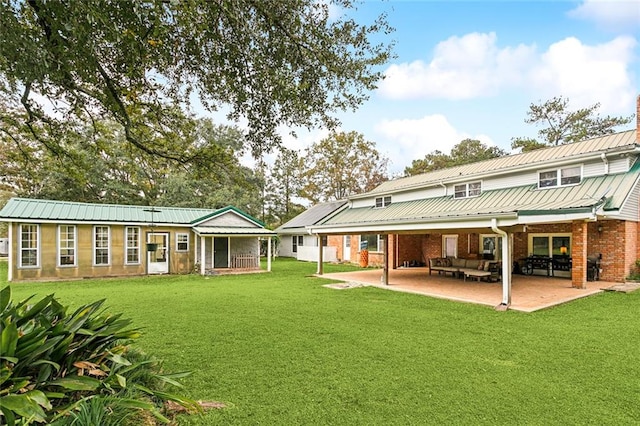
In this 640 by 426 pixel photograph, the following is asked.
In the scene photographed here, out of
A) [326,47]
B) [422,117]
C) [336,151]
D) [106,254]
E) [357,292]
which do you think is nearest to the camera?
[326,47]

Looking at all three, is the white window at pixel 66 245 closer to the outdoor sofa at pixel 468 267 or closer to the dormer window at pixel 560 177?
the outdoor sofa at pixel 468 267

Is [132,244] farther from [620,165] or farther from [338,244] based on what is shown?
[620,165]

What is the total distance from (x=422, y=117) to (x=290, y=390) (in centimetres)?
2324

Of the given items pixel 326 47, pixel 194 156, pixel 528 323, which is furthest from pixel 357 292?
pixel 326 47

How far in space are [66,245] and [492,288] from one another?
57.0ft

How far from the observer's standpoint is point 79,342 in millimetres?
3426

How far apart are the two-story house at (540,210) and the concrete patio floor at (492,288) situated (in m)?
0.66

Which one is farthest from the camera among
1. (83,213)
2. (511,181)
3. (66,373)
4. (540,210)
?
(83,213)

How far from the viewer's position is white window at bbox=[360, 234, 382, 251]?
20.6 meters

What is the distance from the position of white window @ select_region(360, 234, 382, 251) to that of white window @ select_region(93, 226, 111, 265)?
13818 millimetres

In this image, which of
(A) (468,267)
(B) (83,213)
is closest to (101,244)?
(B) (83,213)

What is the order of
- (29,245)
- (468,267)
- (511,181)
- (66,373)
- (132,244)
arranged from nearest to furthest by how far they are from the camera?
(66,373), (511,181), (29,245), (468,267), (132,244)

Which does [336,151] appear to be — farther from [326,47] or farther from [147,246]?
[326,47]

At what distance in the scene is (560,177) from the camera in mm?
12289
